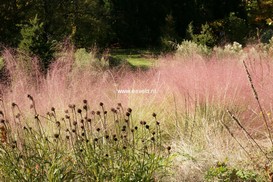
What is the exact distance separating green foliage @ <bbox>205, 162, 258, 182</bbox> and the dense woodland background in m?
5.67

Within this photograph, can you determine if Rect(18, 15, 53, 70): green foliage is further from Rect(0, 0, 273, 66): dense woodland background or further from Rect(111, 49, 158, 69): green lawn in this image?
Rect(111, 49, 158, 69): green lawn

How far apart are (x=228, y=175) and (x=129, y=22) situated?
16.0 metres

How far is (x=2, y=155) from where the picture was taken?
314 centimetres

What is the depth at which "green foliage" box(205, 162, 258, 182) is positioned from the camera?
3270 millimetres

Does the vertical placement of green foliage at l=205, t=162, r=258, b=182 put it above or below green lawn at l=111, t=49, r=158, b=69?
above

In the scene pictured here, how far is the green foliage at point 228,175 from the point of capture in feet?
10.7

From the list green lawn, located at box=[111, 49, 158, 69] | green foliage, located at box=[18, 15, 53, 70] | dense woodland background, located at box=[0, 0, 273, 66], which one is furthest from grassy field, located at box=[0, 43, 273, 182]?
green lawn, located at box=[111, 49, 158, 69]

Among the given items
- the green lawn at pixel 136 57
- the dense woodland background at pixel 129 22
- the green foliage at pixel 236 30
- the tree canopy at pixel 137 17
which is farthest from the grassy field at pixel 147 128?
the green foliage at pixel 236 30

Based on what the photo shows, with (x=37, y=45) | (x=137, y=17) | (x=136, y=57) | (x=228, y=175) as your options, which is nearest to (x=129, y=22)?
(x=137, y=17)

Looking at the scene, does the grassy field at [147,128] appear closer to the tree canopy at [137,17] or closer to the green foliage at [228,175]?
the green foliage at [228,175]

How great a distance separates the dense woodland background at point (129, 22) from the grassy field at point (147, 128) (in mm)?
3523

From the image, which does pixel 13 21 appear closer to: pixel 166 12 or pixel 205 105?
pixel 205 105

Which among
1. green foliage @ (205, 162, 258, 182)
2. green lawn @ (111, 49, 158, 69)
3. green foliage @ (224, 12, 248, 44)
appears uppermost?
green foliage @ (224, 12, 248, 44)

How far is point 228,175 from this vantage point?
11.2ft
